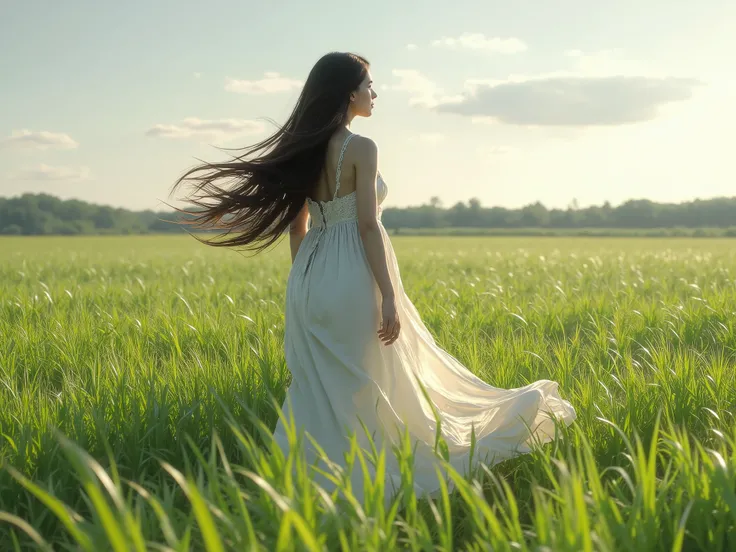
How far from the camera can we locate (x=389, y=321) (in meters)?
3.42

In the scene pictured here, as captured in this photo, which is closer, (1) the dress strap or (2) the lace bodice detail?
(1) the dress strap

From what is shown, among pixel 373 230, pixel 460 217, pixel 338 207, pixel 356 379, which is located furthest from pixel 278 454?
pixel 460 217

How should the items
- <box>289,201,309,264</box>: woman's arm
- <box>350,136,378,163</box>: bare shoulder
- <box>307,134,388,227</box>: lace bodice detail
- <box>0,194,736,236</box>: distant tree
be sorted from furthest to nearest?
1. <box>0,194,736,236</box>: distant tree
2. <box>289,201,309,264</box>: woman's arm
3. <box>307,134,388,227</box>: lace bodice detail
4. <box>350,136,378,163</box>: bare shoulder

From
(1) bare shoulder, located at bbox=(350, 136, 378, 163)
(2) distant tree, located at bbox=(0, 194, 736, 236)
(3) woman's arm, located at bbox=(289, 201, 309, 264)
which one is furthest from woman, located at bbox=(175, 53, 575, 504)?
(2) distant tree, located at bbox=(0, 194, 736, 236)

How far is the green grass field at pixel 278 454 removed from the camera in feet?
6.49

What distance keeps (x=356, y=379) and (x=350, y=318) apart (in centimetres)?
33

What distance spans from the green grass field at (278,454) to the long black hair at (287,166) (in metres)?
0.99

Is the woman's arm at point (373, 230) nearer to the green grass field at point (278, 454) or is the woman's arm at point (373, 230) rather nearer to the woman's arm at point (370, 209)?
the woman's arm at point (370, 209)

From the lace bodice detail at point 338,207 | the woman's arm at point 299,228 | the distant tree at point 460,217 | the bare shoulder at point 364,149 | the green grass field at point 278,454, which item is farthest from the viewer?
the distant tree at point 460,217

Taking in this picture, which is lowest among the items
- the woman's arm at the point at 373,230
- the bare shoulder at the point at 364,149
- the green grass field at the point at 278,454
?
the green grass field at the point at 278,454

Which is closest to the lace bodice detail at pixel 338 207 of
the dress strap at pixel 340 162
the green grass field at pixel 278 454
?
the dress strap at pixel 340 162

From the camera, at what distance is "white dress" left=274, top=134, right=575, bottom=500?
11.1 ft

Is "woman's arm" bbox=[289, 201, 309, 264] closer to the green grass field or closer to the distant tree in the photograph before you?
the green grass field

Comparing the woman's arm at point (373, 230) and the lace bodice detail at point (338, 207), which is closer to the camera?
the woman's arm at point (373, 230)
